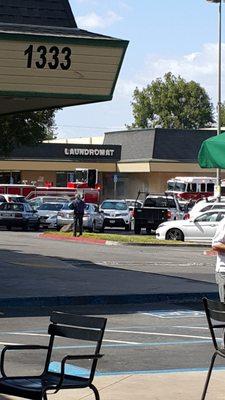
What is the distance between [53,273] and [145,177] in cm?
5396

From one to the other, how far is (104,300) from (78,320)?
10.2 meters

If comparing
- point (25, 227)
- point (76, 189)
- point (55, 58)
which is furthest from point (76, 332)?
point (76, 189)

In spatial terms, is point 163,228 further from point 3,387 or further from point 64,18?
point 3,387

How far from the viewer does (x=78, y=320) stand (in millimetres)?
8016

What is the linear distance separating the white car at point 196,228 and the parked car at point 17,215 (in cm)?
1299

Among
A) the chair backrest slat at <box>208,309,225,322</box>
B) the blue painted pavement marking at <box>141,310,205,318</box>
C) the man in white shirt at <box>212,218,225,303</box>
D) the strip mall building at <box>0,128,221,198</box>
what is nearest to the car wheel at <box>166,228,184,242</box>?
the blue painted pavement marking at <box>141,310,205,318</box>

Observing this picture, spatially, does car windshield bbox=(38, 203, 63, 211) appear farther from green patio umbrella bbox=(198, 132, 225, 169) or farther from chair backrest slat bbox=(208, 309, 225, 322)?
chair backrest slat bbox=(208, 309, 225, 322)

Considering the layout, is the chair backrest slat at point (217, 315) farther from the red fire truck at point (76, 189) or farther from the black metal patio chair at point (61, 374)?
the red fire truck at point (76, 189)

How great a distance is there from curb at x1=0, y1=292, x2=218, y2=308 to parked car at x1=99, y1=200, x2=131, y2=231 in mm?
31901

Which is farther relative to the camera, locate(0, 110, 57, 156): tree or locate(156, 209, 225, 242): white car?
locate(0, 110, 57, 156): tree

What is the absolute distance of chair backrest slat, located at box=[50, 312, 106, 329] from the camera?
792cm

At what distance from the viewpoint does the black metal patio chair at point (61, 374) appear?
7.36 metres

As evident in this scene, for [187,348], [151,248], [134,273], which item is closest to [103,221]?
[151,248]

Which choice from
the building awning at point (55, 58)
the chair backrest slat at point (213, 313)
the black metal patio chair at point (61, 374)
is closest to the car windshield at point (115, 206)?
the building awning at point (55, 58)
